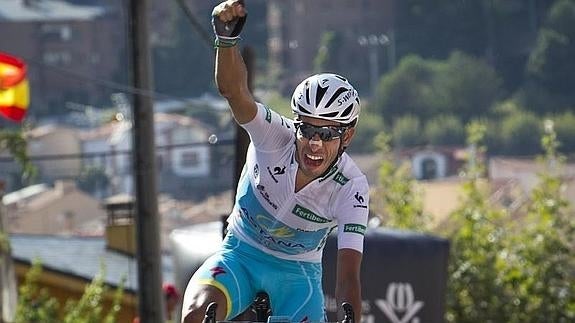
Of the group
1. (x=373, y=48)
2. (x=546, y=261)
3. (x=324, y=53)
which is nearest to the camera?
(x=546, y=261)

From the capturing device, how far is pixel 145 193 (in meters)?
16.1

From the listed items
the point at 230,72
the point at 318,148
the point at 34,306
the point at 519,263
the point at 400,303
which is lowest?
the point at 34,306

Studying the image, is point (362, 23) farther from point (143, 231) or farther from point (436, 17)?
point (143, 231)

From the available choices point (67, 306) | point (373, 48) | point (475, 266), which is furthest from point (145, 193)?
point (373, 48)

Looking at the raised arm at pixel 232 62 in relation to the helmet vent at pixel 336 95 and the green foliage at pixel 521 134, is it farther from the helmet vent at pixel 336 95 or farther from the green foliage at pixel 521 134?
the green foliage at pixel 521 134

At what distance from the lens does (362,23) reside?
52.3m

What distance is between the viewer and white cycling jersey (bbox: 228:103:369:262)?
25.7 ft

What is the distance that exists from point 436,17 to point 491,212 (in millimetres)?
30130

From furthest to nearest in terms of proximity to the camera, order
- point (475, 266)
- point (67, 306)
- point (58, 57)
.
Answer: point (58, 57), point (475, 266), point (67, 306)

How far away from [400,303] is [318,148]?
958 cm

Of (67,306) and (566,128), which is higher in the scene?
(67,306)

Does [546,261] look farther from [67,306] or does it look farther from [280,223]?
[280,223]

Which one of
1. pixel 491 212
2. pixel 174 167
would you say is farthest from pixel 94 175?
pixel 491 212

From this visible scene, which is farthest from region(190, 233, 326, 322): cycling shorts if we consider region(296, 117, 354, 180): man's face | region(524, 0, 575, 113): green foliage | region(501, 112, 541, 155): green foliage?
region(501, 112, 541, 155): green foliage
